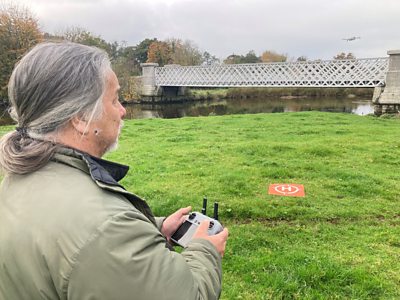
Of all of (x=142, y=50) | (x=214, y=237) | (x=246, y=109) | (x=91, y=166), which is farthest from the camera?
(x=142, y=50)

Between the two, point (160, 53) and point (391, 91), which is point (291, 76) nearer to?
point (391, 91)

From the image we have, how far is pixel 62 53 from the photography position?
51.3 inches

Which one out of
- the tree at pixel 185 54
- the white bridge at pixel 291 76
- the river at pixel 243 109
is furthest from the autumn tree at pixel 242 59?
the river at pixel 243 109

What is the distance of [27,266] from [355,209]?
434cm

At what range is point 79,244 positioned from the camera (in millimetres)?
1053

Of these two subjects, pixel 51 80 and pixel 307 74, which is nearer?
pixel 51 80

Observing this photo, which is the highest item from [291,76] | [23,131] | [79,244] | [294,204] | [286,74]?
[286,74]

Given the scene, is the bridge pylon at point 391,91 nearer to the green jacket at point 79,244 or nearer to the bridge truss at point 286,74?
the bridge truss at point 286,74

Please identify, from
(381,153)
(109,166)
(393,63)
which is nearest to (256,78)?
(393,63)

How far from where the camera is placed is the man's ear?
1.30 metres

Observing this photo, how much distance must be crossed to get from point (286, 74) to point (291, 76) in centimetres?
52

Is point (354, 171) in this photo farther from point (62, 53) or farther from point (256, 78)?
point (256, 78)

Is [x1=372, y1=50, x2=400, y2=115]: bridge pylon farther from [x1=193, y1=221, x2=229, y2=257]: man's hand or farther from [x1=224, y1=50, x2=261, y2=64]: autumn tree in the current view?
[x1=224, y1=50, x2=261, y2=64]: autumn tree

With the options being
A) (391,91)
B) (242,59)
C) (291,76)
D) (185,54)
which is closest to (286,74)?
(291,76)
